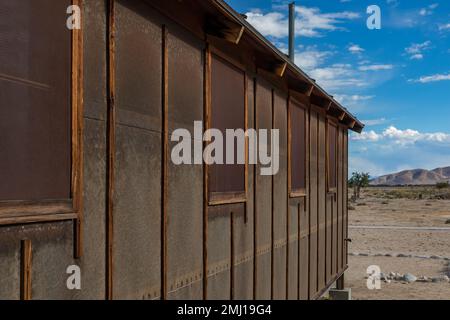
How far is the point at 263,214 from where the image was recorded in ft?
28.2

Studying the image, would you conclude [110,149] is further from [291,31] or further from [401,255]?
[401,255]

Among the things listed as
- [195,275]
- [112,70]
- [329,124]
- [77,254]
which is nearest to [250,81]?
[195,275]

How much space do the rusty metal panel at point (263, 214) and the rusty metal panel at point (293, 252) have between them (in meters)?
→ 1.35

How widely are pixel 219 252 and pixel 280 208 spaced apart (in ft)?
9.63

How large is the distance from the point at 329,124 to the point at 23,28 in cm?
1168

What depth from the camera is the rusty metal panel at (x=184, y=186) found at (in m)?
5.62

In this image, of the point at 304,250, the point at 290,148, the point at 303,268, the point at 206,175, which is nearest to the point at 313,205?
the point at 304,250

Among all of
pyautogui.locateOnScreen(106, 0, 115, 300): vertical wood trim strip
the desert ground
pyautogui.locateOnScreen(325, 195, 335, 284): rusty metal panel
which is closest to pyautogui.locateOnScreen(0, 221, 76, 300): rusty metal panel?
pyautogui.locateOnScreen(106, 0, 115, 300): vertical wood trim strip

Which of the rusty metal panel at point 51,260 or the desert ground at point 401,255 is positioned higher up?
the rusty metal panel at point 51,260

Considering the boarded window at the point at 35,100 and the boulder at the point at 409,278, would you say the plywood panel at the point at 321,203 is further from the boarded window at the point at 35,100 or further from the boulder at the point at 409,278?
the boarded window at the point at 35,100

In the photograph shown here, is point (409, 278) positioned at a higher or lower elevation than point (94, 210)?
lower

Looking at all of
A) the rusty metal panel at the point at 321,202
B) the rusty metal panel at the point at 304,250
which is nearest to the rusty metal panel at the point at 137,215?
the rusty metal panel at the point at 304,250

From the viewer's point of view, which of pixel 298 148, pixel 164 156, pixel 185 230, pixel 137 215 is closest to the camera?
pixel 137 215
